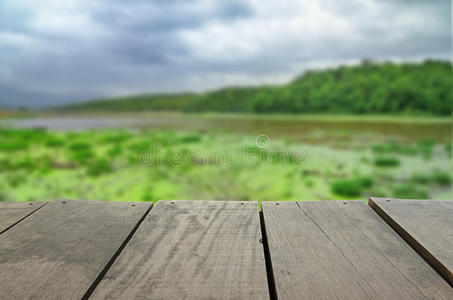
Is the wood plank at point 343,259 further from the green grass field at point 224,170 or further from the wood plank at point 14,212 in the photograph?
the green grass field at point 224,170

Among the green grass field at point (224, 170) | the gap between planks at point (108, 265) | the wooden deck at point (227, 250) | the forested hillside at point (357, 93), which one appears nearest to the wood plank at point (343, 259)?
the wooden deck at point (227, 250)

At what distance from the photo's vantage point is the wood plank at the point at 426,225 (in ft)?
1.54

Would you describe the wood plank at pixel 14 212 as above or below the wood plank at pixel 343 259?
above

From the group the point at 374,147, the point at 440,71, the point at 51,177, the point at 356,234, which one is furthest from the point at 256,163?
the point at 440,71

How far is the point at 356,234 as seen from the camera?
0.56 m

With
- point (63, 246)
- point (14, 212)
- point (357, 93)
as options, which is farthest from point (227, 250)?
point (357, 93)

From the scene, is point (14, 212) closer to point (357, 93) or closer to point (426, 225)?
point (426, 225)

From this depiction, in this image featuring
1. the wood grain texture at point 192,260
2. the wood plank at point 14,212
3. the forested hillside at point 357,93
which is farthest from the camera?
the forested hillside at point 357,93

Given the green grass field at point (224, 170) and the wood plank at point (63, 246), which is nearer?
the wood plank at point (63, 246)

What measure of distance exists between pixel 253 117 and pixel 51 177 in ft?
29.6

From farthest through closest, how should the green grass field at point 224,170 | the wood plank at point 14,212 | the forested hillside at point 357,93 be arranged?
the forested hillside at point 357,93 → the green grass field at point 224,170 → the wood plank at point 14,212

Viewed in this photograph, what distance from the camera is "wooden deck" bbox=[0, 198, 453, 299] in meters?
0.40

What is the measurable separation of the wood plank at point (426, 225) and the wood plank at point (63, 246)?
52cm

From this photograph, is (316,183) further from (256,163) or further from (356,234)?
(356,234)
